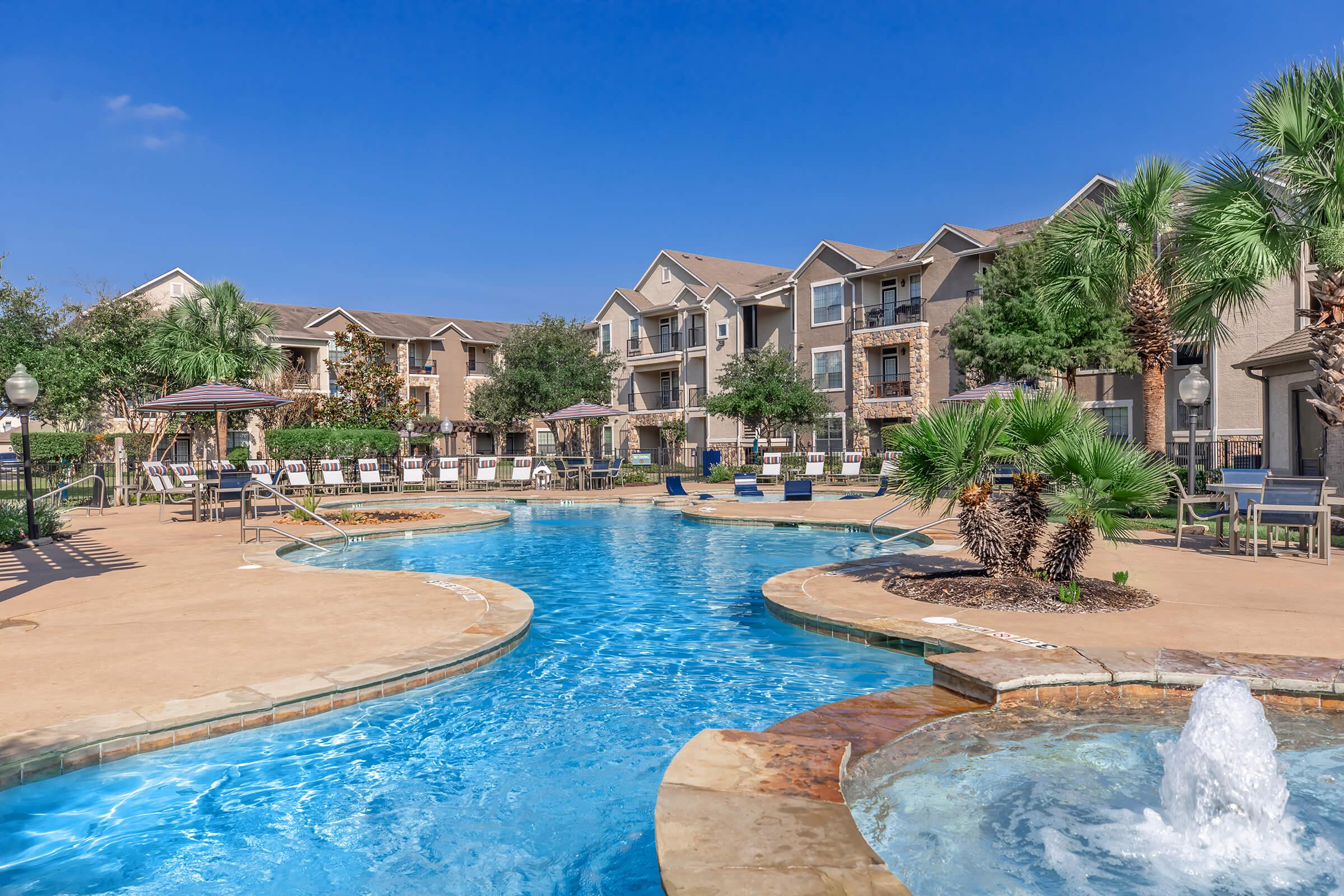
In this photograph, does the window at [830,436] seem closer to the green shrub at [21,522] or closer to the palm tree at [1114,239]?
the palm tree at [1114,239]

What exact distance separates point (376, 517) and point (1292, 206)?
16.2m

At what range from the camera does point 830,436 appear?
37.8 m

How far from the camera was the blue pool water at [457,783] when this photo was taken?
3801mm

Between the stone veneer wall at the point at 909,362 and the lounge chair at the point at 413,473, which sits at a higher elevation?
the stone veneer wall at the point at 909,362

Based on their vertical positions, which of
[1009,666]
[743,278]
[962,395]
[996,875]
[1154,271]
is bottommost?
[996,875]

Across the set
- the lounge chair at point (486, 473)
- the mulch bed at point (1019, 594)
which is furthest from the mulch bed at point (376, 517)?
the mulch bed at point (1019, 594)

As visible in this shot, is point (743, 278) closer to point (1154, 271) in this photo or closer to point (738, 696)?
point (1154, 271)

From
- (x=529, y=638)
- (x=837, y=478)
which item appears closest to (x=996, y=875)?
(x=529, y=638)

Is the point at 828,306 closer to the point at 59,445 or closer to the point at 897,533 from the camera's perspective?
the point at 897,533

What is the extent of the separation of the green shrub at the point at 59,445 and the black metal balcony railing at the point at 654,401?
25094mm

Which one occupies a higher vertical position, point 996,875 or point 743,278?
point 743,278

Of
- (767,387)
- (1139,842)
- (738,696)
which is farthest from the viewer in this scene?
(767,387)

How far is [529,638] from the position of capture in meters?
7.48

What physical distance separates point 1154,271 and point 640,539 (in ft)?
54.3
